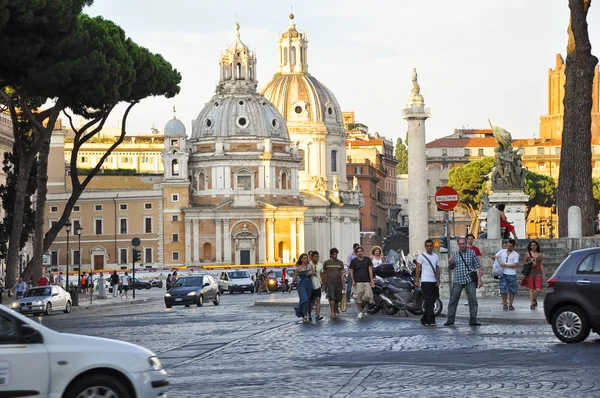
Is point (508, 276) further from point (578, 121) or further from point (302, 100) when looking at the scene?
point (302, 100)

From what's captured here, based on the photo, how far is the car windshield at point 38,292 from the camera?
133 feet

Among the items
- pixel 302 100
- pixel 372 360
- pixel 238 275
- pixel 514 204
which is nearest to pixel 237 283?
pixel 238 275

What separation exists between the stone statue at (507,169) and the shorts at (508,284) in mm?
17081

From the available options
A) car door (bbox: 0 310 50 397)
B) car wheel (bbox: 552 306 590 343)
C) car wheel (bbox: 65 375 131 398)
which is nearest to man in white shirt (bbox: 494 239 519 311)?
car wheel (bbox: 552 306 590 343)

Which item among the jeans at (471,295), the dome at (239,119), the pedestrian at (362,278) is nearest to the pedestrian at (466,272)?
the jeans at (471,295)

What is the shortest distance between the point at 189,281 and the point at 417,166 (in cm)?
2490

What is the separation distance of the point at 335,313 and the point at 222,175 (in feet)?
351

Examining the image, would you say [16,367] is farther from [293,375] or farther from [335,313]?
→ [335,313]

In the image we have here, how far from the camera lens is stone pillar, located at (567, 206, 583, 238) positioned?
31.8 meters

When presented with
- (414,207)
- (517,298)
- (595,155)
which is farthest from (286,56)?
(517,298)

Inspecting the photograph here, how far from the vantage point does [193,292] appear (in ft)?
144

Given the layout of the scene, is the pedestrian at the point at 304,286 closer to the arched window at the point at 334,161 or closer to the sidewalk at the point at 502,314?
the sidewalk at the point at 502,314

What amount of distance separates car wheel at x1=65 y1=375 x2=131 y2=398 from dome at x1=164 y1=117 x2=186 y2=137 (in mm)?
123043

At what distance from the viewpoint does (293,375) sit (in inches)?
597
